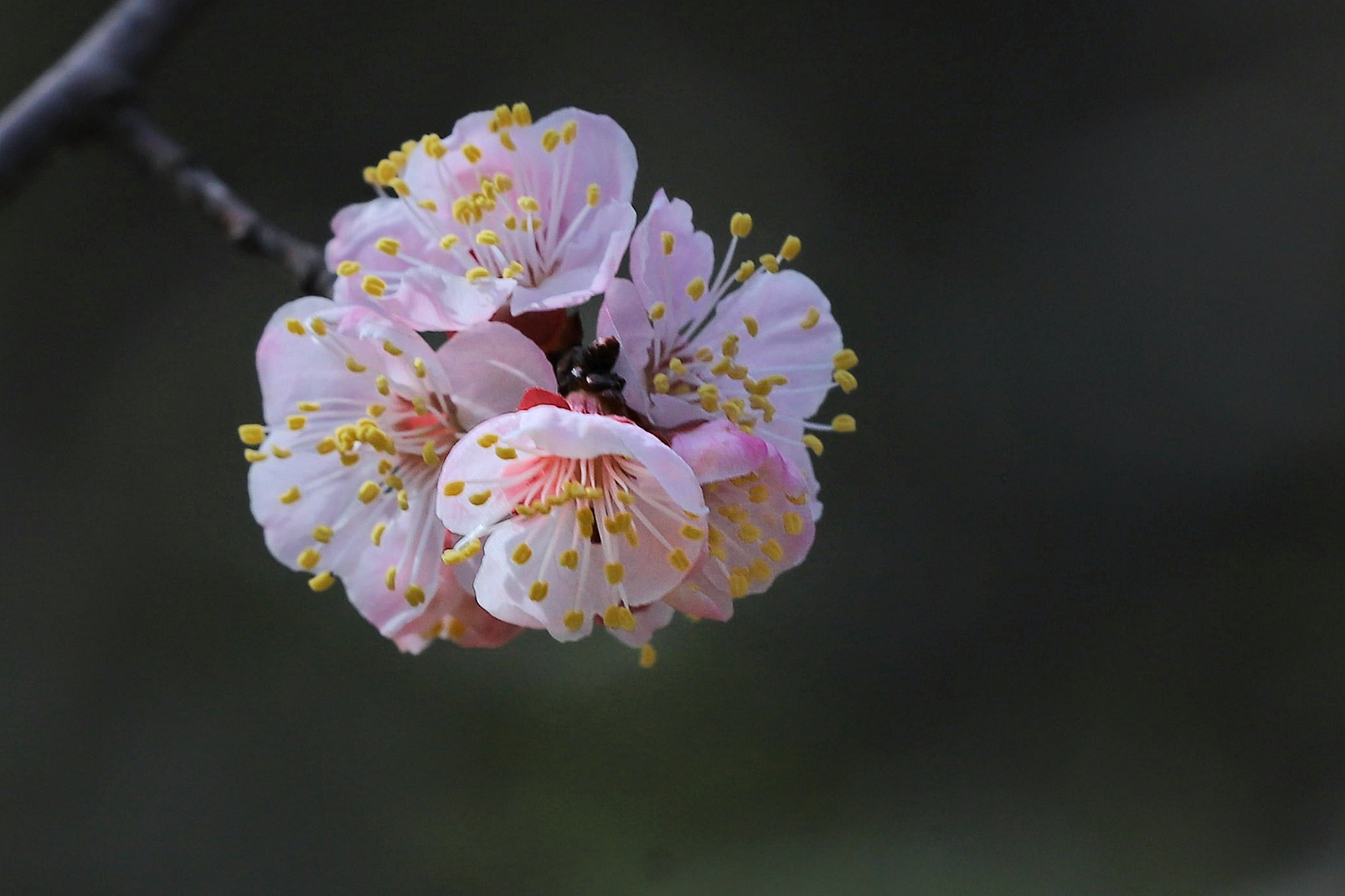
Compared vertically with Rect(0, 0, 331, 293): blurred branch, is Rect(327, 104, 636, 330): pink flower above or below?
below

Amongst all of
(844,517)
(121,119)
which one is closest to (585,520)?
(121,119)

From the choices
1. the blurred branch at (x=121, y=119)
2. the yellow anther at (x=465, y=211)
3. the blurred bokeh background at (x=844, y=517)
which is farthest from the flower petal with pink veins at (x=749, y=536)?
the blurred bokeh background at (x=844, y=517)

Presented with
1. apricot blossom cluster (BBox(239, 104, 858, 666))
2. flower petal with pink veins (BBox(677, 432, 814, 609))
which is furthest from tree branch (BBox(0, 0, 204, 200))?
flower petal with pink veins (BBox(677, 432, 814, 609))

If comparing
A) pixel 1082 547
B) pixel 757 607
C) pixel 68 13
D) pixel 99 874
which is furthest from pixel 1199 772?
pixel 68 13

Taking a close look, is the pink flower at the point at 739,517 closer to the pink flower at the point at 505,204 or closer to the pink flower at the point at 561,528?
the pink flower at the point at 561,528

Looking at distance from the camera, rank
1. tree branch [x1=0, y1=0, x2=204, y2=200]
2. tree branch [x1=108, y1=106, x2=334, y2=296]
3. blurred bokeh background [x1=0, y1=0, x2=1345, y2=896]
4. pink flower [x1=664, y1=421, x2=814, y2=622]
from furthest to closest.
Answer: blurred bokeh background [x1=0, y1=0, x2=1345, y2=896] → tree branch [x1=0, y1=0, x2=204, y2=200] → tree branch [x1=108, y1=106, x2=334, y2=296] → pink flower [x1=664, y1=421, x2=814, y2=622]

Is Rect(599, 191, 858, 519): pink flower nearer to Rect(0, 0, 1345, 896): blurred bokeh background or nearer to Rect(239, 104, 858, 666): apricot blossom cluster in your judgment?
Rect(239, 104, 858, 666): apricot blossom cluster

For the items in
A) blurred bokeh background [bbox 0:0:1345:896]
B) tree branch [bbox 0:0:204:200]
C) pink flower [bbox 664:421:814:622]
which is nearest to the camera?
pink flower [bbox 664:421:814:622]
